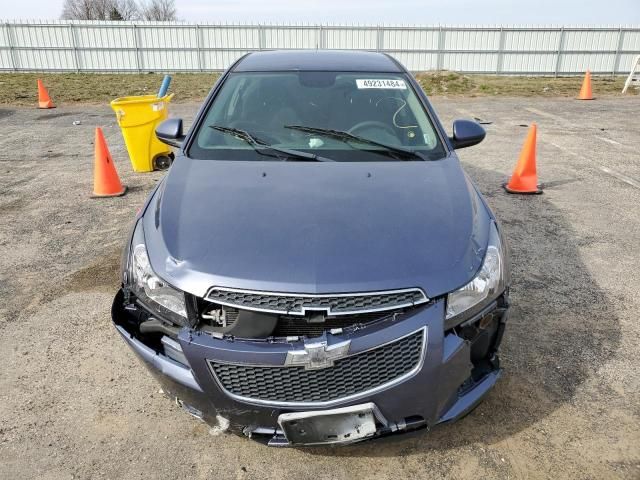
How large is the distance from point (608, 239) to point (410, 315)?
3716mm

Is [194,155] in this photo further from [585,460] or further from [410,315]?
[585,460]

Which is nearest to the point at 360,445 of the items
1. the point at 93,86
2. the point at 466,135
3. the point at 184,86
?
the point at 466,135

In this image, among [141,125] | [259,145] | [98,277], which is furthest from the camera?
[141,125]

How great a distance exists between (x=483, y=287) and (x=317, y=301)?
29.2 inches

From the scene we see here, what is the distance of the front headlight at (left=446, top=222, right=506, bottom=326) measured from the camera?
82.0 inches

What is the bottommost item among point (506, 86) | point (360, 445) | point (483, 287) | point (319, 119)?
point (506, 86)

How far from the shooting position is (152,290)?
7.21ft

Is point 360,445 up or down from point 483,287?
down

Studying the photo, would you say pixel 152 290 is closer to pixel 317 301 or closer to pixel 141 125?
pixel 317 301

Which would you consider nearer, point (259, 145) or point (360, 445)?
point (360, 445)

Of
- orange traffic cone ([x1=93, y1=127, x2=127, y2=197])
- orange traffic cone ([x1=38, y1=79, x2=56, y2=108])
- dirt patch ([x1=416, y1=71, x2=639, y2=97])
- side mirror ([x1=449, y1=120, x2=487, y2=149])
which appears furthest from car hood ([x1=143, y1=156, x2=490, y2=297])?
dirt patch ([x1=416, y1=71, x2=639, y2=97])

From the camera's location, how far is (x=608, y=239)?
4.85 m

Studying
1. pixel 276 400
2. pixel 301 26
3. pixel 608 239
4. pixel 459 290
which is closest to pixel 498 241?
pixel 459 290

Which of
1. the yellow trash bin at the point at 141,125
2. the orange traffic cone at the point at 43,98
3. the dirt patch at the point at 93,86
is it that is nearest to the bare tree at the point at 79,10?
the dirt patch at the point at 93,86
